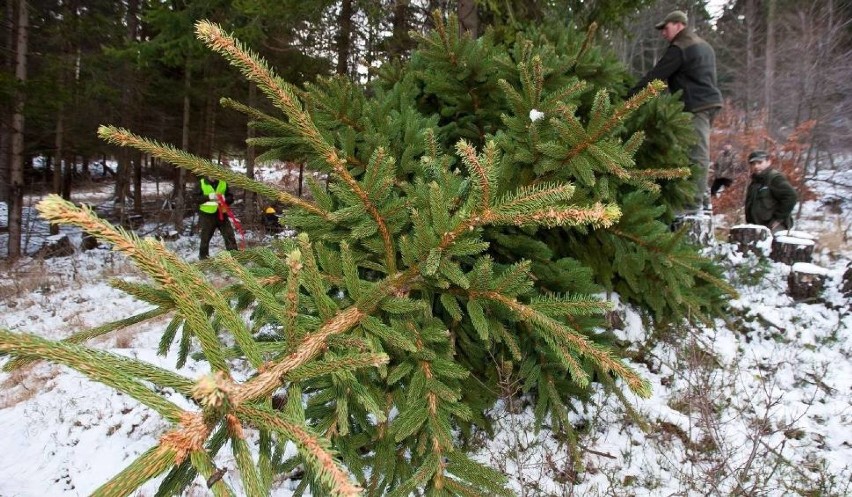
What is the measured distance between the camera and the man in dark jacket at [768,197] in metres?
6.80

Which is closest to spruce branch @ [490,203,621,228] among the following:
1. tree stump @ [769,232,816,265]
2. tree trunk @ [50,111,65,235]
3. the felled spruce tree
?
the felled spruce tree

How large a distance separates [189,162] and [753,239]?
643cm

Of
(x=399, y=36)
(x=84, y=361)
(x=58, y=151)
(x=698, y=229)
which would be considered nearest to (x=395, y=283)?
(x=84, y=361)

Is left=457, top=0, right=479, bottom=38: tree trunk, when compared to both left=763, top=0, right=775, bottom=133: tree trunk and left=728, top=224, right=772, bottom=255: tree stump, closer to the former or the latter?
left=728, top=224, right=772, bottom=255: tree stump

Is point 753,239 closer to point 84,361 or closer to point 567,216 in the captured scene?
point 567,216

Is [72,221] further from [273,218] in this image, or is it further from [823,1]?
[823,1]

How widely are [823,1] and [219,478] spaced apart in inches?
911

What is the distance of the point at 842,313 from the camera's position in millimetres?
4336

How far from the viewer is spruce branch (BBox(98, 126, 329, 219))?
1.30 m

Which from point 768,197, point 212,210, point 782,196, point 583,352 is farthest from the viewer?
point 212,210

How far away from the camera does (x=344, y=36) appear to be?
10.5 metres

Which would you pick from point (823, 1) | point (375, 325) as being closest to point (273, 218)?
point (375, 325)

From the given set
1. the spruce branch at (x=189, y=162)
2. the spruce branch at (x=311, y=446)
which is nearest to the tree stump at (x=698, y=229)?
the spruce branch at (x=189, y=162)

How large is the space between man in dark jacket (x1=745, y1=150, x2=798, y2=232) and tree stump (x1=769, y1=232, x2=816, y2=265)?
202 cm
